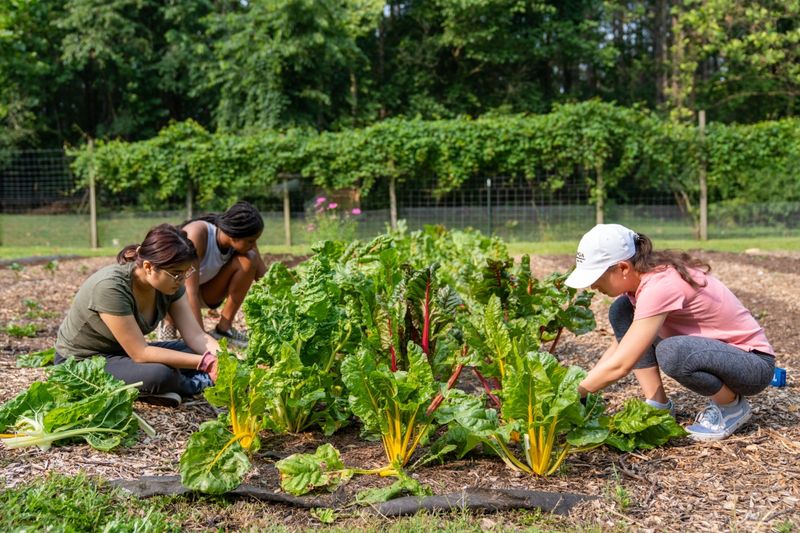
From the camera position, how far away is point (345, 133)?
17109mm

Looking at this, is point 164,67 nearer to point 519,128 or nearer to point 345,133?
point 345,133

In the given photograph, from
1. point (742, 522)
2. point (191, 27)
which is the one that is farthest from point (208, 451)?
point (191, 27)

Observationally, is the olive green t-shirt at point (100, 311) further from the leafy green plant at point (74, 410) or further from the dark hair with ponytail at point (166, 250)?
the leafy green plant at point (74, 410)

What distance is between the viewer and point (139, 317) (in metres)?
3.88

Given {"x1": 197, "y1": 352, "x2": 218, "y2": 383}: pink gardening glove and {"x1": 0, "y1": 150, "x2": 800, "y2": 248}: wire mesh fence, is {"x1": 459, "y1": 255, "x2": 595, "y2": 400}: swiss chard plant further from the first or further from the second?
{"x1": 0, "y1": 150, "x2": 800, "y2": 248}: wire mesh fence

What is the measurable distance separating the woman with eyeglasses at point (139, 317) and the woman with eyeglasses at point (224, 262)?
1.00 meters

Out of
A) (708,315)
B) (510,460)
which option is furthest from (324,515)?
(708,315)

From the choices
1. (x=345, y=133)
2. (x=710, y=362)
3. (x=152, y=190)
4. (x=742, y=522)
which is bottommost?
(x=742, y=522)

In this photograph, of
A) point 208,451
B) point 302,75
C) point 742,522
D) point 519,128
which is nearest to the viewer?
point 742,522

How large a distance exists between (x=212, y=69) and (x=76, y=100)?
25.1 feet

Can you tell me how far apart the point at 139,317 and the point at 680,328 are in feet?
8.84

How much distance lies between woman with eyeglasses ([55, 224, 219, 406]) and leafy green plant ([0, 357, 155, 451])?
35cm

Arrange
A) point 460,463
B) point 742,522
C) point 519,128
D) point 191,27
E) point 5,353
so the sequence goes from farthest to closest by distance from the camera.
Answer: point 191,27, point 519,128, point 5,353, point 460,463, point 742,522

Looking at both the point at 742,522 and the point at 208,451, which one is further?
the point at 208,451
